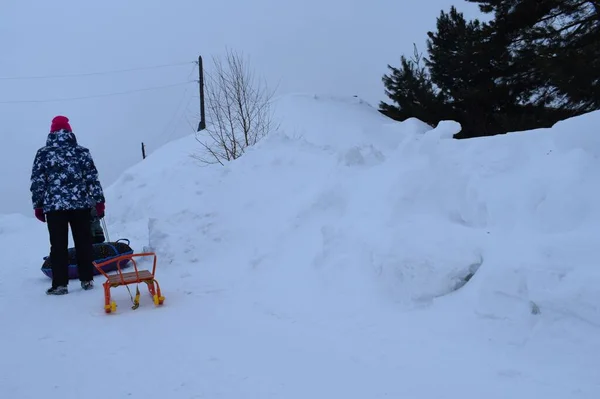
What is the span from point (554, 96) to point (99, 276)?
1127cm

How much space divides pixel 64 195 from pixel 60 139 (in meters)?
0.66

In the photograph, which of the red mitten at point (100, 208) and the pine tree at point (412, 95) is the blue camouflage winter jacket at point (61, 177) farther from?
the pine tree at point (412, 95)

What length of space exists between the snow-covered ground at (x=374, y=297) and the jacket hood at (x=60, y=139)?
1645mm

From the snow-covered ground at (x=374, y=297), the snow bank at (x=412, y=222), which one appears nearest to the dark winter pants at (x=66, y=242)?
the snow-covered ground at (x=374, y=297)

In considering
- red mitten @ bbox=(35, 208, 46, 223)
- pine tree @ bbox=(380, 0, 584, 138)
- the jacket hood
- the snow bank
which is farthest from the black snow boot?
pine tree @ bbox=(380, 0, 584, 138)

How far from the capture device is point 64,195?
5.38 m

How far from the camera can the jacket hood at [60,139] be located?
554 cm

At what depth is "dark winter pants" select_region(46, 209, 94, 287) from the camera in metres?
5.38

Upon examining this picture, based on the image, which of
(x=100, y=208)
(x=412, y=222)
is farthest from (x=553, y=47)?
(x=100, y=208)

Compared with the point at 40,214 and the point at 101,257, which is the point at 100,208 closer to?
the point at 40,214

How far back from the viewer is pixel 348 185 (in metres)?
6.06

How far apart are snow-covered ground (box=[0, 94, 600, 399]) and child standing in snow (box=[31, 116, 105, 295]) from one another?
0.34 meters

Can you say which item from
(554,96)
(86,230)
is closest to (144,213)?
(86,230)

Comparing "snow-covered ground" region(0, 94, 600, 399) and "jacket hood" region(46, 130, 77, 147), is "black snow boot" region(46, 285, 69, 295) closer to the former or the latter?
"snow-covered ground" region(0, 94, 600, 399)
